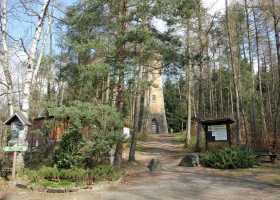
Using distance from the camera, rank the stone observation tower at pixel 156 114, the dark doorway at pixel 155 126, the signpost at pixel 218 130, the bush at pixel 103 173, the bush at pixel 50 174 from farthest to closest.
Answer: the dark doorway at pixel 155 126 < the stone observation tower at pixel 156 114 < the signpost at pixel 218 130 < the bush at pixel 103 173 < the bush at pixel 50 174

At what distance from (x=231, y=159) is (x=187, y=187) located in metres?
4.33

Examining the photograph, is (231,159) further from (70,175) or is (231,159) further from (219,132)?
(70,175)

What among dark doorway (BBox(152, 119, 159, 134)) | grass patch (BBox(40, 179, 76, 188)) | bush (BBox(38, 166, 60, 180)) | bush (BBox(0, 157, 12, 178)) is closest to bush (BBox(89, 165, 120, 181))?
grass patch (BBox(40, 179, 76, 188))

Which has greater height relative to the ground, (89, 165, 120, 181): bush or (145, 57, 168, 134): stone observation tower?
(145, 57, 168, 134): stone observation tower

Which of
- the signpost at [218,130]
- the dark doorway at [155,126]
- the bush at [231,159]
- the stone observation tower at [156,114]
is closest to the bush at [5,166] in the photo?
the bush at [231,159]

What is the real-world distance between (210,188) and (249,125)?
13.9m

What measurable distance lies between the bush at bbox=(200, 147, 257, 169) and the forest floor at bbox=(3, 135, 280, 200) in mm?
646

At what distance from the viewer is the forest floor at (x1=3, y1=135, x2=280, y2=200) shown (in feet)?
28.1

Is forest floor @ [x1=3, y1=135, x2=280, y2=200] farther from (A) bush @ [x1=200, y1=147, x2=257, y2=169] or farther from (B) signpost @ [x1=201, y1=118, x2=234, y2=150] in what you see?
(B) signpost @ [x1=201, y1=118, x2=234, y2=150]

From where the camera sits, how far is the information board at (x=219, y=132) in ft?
50.1

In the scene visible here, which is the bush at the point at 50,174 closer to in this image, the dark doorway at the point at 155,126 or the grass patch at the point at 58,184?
the grass patch at the point at 58,184

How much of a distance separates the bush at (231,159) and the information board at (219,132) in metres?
1.11

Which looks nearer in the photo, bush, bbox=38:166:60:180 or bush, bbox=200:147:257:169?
bush, bbox=38:166:60:180

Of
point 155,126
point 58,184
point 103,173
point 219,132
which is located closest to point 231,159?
point 219,132
